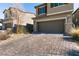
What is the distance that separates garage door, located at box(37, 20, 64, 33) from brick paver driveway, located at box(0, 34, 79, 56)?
148 mm

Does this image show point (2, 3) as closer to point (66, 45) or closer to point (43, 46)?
point (43, 46)

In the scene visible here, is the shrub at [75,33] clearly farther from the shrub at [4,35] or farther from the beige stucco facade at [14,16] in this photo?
the shrub at [4,35]

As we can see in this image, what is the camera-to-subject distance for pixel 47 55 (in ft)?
11.9

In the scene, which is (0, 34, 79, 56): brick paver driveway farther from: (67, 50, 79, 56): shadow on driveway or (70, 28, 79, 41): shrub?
(70, 28, 79, 41): shrub

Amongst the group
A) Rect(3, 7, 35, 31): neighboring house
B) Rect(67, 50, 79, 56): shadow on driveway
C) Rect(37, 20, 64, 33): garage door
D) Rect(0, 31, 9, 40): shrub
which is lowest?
Rect(67, 50, 79, 56): shadow on driveway

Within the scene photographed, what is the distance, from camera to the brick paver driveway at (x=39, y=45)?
12.1 ft

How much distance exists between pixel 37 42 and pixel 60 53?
0.65 m

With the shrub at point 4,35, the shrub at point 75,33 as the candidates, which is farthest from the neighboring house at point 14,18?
the shrub at point 75,33

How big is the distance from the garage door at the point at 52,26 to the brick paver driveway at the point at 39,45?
15 centimetres

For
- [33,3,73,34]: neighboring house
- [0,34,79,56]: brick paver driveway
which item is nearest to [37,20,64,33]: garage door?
[33,3,73,34]: neighboring house

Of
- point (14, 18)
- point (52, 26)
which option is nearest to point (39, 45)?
point (52, 26)

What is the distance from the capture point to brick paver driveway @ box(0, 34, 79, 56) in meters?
3.69

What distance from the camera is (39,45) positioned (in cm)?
394

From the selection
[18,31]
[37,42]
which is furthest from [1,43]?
[37,42]
